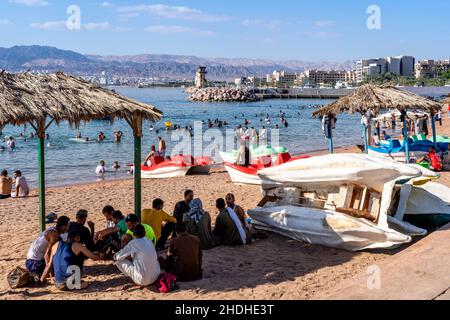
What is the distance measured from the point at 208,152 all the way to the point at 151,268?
20.1 m

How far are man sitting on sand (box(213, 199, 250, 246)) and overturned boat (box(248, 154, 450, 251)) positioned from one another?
0.92m

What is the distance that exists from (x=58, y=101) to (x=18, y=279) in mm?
2574

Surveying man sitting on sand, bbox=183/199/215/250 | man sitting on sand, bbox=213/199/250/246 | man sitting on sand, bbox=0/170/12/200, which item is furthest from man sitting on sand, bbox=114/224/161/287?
man sitting on sand, bbox=0/170/12/200

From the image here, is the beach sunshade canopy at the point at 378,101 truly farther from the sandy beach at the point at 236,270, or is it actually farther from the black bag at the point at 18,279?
the black bag at the point at 18,279

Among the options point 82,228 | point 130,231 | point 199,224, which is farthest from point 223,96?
point 130,231

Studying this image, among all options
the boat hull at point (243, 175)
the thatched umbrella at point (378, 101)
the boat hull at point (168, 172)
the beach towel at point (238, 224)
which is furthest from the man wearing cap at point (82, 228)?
the boat hull at point (168, 172)

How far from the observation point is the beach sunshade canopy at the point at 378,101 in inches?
507

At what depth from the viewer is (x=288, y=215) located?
27.6 ft

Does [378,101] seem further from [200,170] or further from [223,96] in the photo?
[223,96]

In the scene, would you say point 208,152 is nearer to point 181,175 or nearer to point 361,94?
point 181,175

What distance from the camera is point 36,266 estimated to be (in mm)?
6328

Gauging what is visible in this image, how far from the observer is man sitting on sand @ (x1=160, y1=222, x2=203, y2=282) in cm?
623

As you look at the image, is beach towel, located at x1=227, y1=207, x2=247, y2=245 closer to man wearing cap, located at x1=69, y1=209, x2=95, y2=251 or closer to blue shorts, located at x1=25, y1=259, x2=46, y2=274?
man wearing cap, located at x1=69, y1=209, x2=95, y2=251

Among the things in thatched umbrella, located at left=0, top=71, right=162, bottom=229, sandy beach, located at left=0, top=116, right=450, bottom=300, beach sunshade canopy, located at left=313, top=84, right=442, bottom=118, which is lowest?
sandy beach, located at left=0, top=116, right=450, bottom=300
